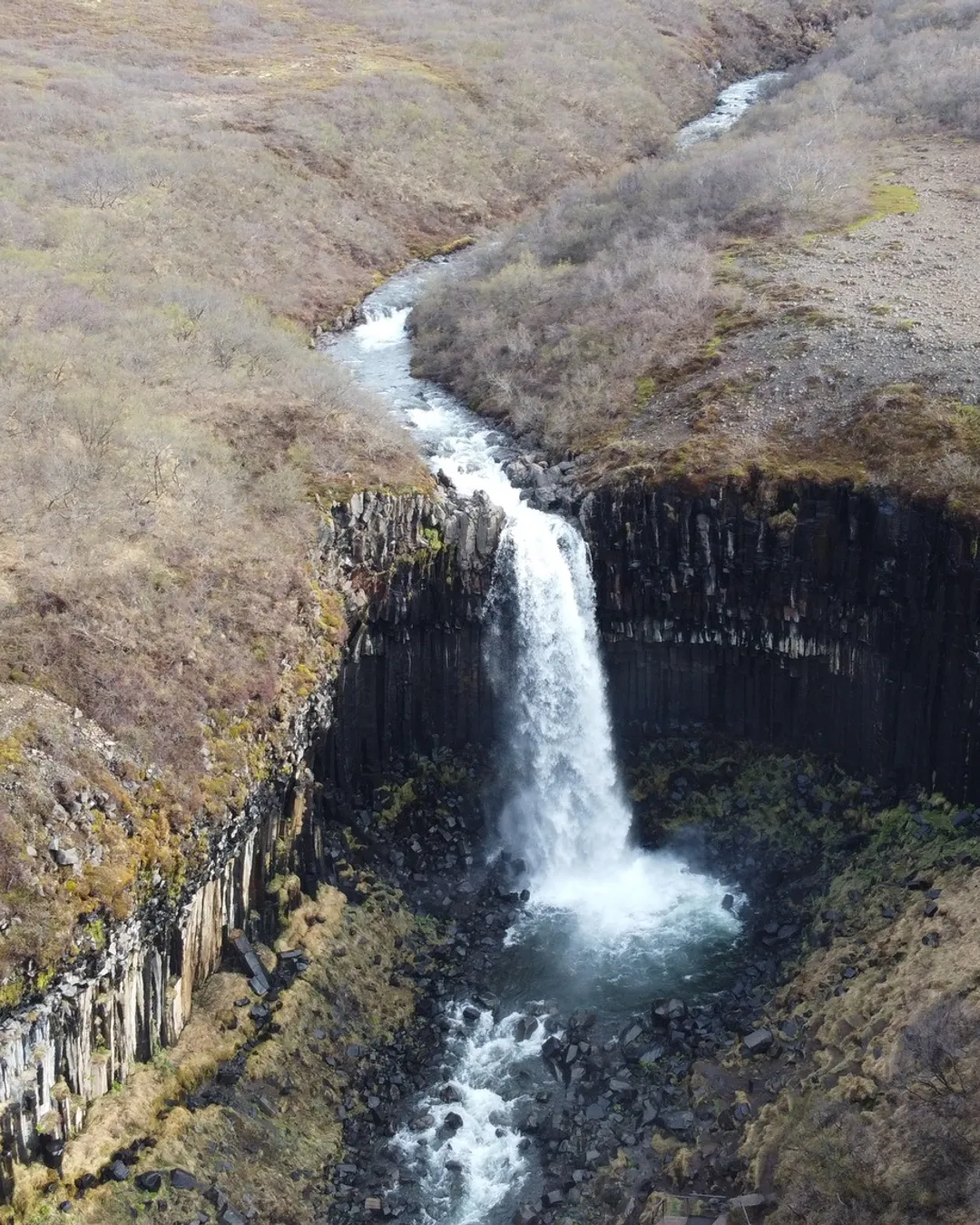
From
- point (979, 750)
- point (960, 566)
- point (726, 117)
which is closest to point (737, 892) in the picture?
point (979, 750)

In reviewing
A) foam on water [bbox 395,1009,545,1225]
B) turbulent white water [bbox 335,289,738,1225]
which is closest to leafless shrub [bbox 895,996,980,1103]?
turbulent white water [bbox 335,289,738,1225]

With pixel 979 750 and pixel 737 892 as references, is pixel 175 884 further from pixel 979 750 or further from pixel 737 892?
pixel 979 750

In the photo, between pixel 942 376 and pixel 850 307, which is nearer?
pixel 942 376

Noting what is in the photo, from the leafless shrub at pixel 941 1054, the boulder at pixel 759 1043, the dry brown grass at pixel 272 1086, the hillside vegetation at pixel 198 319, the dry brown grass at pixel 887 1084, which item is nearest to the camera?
the dry brown grass at pixel 887 1084

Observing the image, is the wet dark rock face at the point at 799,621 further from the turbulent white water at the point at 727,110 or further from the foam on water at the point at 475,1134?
the turbulent white water at the point at 727,110

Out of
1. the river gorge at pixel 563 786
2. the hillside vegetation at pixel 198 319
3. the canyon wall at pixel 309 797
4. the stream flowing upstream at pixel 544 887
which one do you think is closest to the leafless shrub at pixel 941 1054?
the river gorge at pixel 563 786
